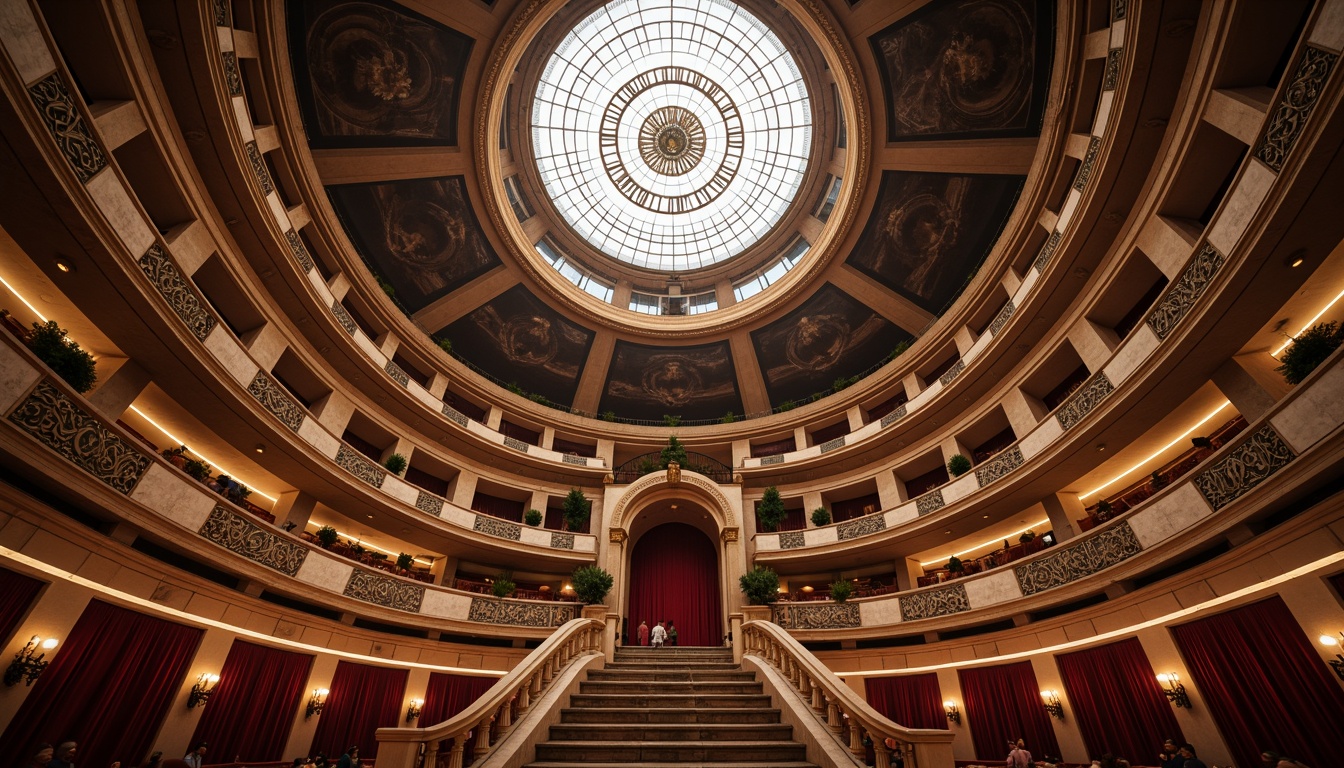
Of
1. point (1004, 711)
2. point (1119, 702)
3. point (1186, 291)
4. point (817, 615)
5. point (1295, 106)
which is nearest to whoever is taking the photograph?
point (1295, 106)

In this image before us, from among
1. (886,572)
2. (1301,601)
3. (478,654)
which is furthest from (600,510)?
(1301,601)

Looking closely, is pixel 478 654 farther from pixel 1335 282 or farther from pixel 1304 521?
pixel 1335 282

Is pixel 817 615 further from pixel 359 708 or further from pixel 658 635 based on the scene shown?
pixel 359 708

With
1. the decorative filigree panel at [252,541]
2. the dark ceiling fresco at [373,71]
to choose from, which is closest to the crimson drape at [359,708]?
the decorative filigree panel at [252,541]

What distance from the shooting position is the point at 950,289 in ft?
68.8

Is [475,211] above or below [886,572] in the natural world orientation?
above

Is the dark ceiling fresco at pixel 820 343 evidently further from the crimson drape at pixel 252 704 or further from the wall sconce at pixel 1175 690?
the crimson drape at pixel 252 704

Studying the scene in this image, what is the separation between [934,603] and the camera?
15102 mm

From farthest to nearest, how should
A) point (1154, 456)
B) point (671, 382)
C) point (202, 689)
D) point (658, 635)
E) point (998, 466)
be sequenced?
point (671, 382) < point (658, 635) < point (998, 466) < point (1154, 456) < point (202, 689)

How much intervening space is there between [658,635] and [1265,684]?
1359 cm

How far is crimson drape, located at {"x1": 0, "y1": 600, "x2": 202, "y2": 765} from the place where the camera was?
26.6 feet

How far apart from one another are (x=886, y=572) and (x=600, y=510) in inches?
443

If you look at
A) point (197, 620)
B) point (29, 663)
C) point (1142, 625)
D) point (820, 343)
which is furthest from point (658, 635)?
point (820, 343)

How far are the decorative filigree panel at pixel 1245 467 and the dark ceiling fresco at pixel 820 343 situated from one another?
13.9 meters
